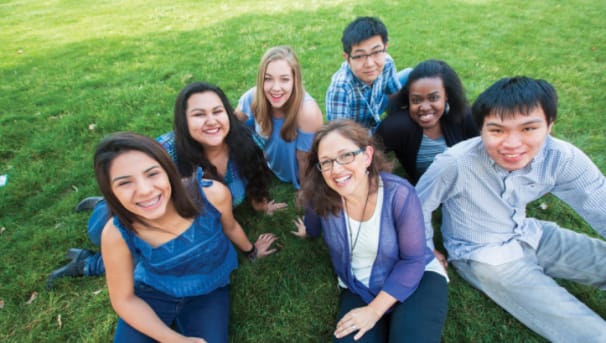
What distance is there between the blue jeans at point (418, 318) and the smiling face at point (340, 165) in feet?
2.96

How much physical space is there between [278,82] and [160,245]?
187cm

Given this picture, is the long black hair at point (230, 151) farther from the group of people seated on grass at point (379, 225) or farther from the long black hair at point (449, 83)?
the long black hair at point (449, 83)

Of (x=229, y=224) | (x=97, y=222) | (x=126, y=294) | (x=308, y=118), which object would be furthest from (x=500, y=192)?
(x=97, y=222)

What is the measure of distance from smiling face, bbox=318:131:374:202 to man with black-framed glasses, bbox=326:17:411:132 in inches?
62.5

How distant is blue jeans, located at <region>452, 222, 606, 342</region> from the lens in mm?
2207

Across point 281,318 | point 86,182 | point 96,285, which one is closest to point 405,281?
point 281,318

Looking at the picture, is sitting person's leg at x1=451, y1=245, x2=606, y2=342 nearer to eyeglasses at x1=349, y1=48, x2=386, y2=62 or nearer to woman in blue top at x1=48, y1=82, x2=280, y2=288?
woman in blue top at x1=48, y1=82, x2=280, y2=288

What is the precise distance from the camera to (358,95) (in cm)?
380

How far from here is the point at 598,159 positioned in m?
4.04

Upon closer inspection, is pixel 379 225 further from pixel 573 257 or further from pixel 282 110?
pixel 282 110

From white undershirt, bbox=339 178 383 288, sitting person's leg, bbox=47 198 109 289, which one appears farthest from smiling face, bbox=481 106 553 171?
sitting person's leg, bbox=47 198 109 289

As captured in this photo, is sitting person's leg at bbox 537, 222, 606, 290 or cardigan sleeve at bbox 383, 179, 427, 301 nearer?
cardigan sleeve at bbox 383, 179, 427, 301

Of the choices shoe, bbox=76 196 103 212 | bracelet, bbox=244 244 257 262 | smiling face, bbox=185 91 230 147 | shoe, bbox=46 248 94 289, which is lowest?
bracelet, bbox=244 244 257 262

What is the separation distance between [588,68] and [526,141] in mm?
5617
